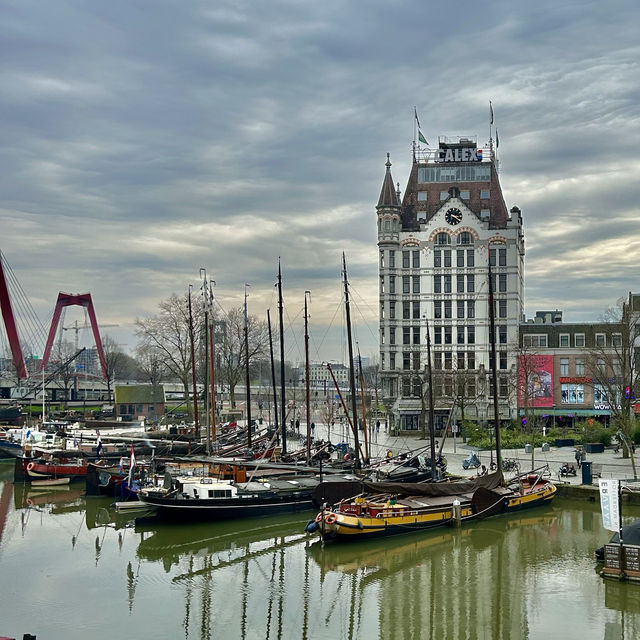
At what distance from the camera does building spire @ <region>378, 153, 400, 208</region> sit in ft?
262

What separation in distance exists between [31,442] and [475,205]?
48.1 meters

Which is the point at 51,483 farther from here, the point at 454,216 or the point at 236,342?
the point at 236,342

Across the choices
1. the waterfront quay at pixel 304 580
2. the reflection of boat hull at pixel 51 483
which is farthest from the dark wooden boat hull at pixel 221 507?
the reflection of boat hull at pixel 51 483

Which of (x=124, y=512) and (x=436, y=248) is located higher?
(x=436, y=248)

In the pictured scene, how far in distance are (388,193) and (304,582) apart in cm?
5531

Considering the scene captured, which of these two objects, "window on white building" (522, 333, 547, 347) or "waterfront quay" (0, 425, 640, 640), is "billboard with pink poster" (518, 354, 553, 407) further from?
"waterfront quay" (0, 425, 640, 640)

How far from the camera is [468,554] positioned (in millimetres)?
34125

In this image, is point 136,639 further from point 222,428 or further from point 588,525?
point 222,428

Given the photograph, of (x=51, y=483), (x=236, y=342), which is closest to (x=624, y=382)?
(x=51, y=483)

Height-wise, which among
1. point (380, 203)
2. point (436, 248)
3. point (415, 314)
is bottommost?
point (415, 314)

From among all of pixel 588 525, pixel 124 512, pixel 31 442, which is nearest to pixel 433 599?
pixel 588 525

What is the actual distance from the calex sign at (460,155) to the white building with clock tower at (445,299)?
208 inches

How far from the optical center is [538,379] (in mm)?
73250

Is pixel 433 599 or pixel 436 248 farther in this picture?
pixel 436 248
